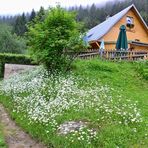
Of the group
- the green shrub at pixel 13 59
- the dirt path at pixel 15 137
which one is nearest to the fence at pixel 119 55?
the dirt path at pixel 15 137

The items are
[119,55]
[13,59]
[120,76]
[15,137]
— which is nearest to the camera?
[15,137]

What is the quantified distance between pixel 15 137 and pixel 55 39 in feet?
31.1

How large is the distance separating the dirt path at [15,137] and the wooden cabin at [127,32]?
2132cm

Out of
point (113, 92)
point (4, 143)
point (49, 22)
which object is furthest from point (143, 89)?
point (4, 143)

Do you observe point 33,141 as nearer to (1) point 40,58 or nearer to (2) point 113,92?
(2) point 113,92

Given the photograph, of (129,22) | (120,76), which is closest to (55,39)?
(120,76)

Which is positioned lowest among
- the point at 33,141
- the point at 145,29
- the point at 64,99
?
the point at 33,141

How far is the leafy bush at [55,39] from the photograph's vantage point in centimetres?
2011

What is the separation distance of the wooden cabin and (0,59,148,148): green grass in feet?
42.8

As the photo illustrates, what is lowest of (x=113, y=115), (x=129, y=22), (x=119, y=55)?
(x=113, y=115)

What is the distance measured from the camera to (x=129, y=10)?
37.8 meters

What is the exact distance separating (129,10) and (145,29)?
10.7 ft

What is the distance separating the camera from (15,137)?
11.6 m

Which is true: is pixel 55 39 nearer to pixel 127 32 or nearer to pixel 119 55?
pixel 119 55
